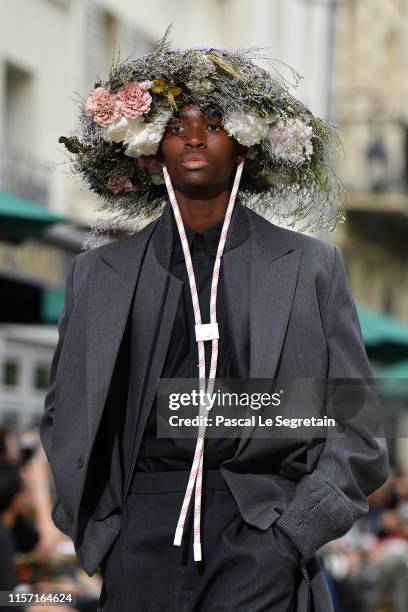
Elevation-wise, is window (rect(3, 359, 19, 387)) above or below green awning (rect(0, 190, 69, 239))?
below

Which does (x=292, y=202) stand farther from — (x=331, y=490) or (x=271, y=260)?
(x=331, y=490)

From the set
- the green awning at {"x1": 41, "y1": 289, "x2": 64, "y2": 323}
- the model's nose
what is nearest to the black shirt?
the model's nose

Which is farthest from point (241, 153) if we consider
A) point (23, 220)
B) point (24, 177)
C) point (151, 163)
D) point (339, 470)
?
point (24, 177)

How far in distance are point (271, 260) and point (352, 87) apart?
92.7 ft

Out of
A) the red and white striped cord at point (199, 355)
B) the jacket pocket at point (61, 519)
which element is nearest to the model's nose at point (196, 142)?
the red and white striped cord at point (199, 355)

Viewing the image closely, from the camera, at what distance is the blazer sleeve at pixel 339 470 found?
13.4 feet

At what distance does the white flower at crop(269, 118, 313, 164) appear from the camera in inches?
176

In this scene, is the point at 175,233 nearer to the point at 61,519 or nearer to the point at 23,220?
the point at 61,519

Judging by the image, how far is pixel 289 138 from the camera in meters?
4.48

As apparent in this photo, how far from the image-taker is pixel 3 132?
19094 mm

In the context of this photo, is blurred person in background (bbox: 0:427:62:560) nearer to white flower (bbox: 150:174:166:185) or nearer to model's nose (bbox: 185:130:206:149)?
white flower (bbox: 150:174:166:185)

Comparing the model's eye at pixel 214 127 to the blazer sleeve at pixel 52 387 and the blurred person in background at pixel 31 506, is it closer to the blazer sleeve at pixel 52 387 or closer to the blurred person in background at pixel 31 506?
the blazer sleeve at pixel 52 387

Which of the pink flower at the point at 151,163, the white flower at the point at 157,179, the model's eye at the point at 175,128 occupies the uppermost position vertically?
the model's eye at the point at 175,128

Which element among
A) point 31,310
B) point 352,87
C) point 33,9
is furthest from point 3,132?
point 352,87
